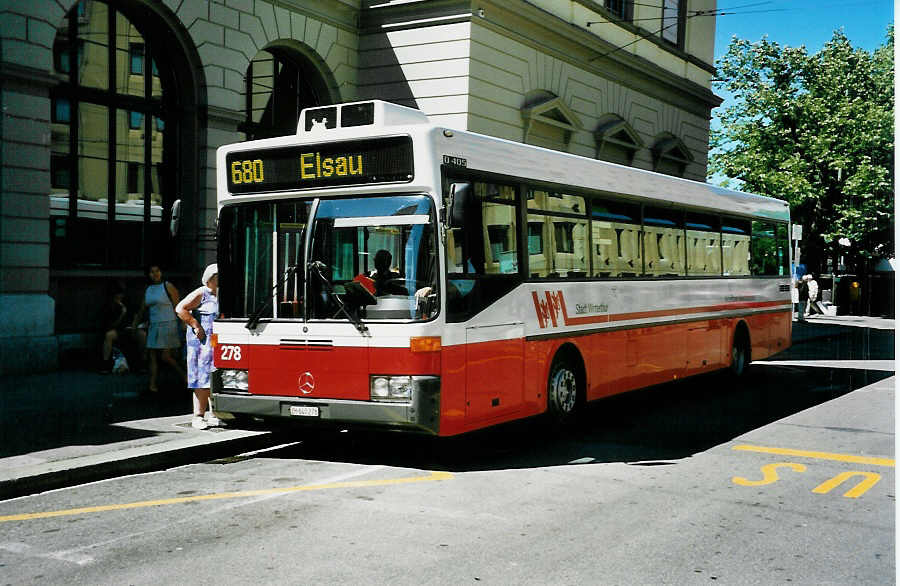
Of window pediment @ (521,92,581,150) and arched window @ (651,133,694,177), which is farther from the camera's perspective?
arched window @ (651,133,694,177)

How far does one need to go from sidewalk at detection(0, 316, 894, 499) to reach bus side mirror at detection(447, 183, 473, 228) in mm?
3213

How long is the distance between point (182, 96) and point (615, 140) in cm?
1273

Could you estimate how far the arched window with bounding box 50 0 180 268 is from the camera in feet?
48.4

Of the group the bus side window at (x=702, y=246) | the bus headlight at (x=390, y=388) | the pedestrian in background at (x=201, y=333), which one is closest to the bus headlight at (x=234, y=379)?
the pedestrian in background at (x=201, y=333)

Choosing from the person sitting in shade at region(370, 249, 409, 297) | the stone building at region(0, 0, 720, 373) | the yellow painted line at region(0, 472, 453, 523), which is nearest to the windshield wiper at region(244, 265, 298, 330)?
the person sitting in shade at region(370, 249, 409, 297)

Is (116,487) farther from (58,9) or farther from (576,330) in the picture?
(58,9)

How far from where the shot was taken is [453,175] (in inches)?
330

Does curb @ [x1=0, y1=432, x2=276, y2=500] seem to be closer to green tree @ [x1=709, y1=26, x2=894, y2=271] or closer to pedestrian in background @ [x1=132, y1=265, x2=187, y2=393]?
pedestrian in background @ [x1=132, y1=265, x2=187, y2=393]

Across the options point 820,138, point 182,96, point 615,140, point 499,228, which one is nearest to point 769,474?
point 499,228

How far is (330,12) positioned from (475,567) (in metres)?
16.3

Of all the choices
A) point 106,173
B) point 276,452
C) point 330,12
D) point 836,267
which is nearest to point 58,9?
point 106,173

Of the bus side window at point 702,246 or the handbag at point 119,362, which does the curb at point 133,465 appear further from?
the bus side window at point 702,246

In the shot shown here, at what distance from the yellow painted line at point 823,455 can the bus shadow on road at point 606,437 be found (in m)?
0.39

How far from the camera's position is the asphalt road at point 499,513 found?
544 cm
